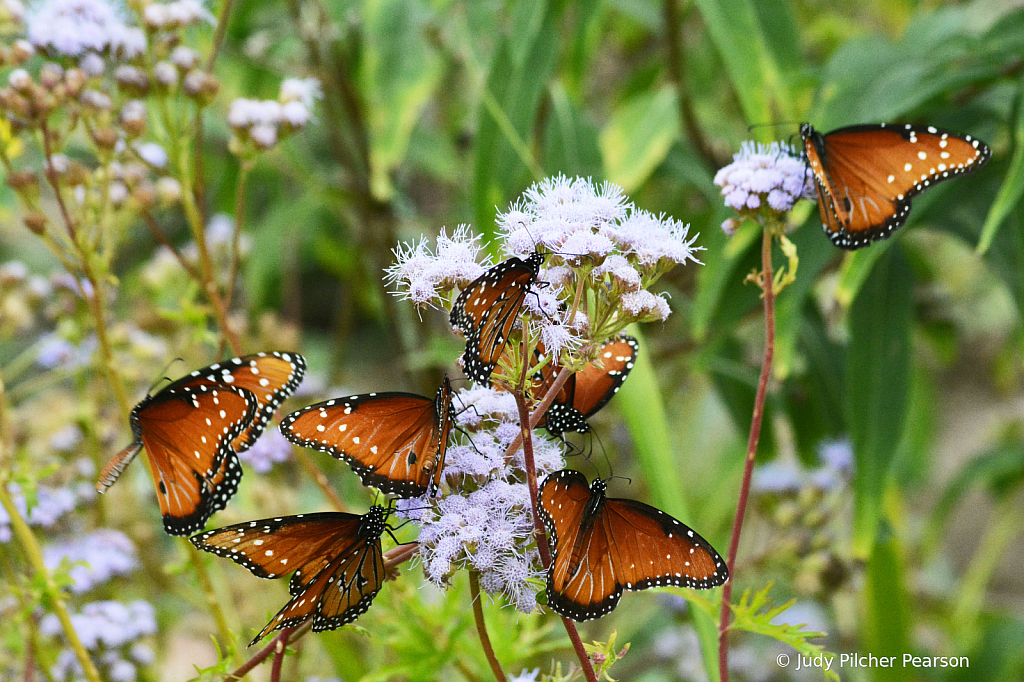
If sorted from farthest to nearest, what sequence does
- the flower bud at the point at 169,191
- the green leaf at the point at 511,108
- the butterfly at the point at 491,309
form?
the green leaf at the point at 511,108 → the flower bud at the point at 169,191 → the butterfly at the point at 491,309

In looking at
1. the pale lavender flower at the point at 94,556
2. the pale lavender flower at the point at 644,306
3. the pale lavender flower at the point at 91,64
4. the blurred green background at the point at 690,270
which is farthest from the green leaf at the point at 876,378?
the pale lavender flower at the point at 91,64

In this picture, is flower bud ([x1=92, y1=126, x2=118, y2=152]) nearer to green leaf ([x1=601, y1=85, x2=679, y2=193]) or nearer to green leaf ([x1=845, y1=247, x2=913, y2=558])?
green leaf ([x1=601, y1=85, x2=679, y2=193])

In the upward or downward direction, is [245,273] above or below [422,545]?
above

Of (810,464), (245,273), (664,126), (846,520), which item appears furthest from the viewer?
(245,273)

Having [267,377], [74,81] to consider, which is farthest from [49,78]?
[267,377]

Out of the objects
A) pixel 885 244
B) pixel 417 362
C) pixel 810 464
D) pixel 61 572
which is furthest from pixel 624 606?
pixel 61 572

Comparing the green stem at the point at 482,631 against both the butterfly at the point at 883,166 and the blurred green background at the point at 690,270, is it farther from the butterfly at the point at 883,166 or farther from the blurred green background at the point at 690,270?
the butterfly at the point at 883,166

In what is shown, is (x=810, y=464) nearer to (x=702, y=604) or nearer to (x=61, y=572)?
(x=702, y=604)

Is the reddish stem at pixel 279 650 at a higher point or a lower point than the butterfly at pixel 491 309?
lower
